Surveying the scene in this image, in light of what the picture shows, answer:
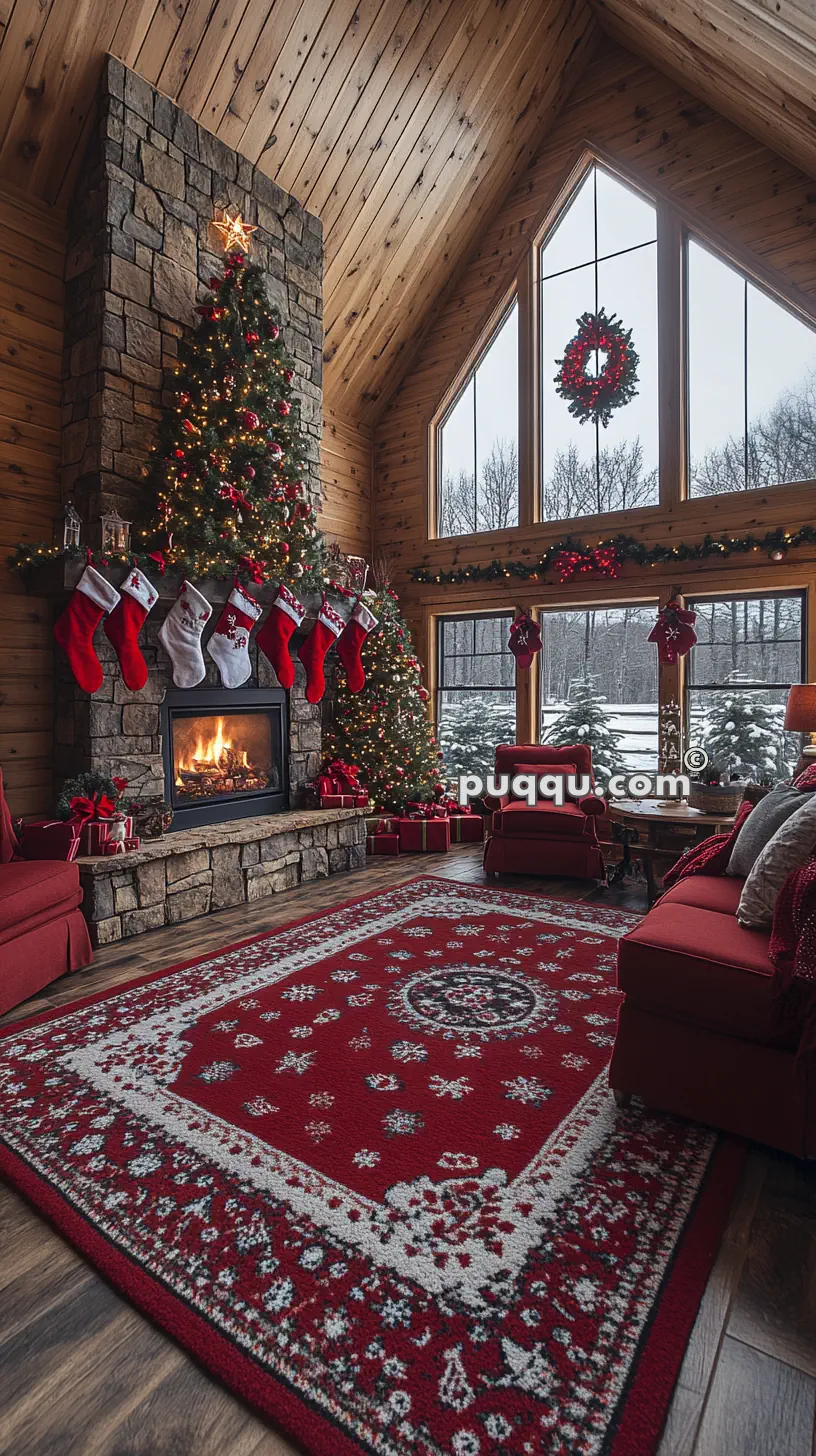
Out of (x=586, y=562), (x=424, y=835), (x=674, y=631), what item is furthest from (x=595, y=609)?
(x=424, y=835)

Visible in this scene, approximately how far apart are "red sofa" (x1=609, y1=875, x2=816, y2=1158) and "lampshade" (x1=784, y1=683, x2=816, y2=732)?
2297mm

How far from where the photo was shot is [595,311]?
607cm

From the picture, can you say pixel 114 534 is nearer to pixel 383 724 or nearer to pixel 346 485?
pixel 383 724

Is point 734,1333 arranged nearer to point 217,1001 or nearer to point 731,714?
point 217,1001

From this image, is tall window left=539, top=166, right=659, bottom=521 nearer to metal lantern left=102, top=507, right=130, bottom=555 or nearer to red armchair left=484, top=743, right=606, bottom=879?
red armchair left=484, top=743, right=606, bottom=879

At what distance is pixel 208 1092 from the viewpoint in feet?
7.36

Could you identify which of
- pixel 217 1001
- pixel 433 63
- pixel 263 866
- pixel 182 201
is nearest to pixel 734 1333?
pixel 217 1001

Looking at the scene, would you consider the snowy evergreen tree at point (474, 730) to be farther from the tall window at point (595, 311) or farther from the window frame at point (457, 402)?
the tall window at point (595, 311)

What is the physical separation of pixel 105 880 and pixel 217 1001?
1.10 meters

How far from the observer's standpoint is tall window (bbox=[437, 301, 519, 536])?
A: 657cm

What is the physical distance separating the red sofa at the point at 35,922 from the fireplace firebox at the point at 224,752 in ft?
3.73

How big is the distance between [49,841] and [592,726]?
4323 millimetres

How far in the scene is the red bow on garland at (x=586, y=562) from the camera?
226 inches

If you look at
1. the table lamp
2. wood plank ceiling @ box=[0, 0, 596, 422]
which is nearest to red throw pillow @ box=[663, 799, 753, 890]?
the table lamp
